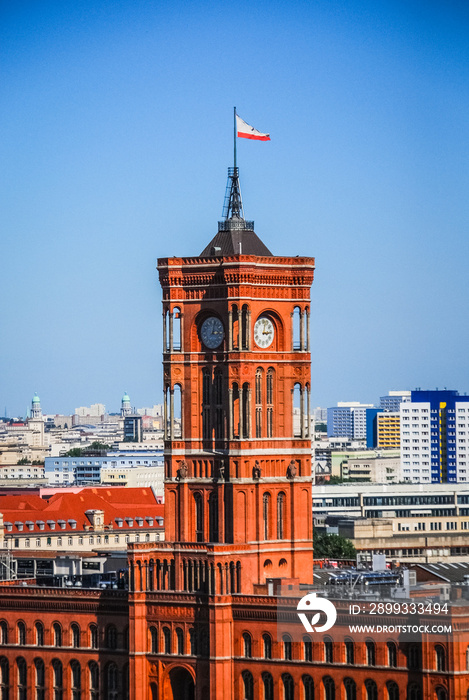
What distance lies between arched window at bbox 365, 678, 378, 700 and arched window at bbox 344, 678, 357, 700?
83cm

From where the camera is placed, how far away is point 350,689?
135500 mm

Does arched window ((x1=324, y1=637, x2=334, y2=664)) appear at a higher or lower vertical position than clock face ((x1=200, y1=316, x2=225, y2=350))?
lower

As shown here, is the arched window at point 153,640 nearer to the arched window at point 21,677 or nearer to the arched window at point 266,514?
the arched window at point 266,514

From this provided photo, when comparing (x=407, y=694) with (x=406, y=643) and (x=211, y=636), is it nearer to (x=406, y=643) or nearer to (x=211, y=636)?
(x=406, y=643)

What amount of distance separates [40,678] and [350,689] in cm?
2560

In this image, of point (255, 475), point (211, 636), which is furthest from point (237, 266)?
point (211, 636)

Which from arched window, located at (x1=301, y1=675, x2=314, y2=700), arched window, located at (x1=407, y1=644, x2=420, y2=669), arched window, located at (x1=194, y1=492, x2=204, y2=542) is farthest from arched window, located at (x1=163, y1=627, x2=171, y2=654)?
arched window, located at (x1=407, y1=644, x2=420, y2=669)

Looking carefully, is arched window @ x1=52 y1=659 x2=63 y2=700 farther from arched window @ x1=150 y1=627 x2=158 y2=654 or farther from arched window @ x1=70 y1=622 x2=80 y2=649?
arched window @ x1=150 y1=627 x2=158 y2=654

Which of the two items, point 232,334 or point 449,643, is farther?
point 232,334

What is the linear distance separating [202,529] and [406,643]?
19.3 m

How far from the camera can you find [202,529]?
481 ft

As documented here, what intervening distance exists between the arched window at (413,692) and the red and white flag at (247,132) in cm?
3918

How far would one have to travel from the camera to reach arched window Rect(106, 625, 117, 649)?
148m

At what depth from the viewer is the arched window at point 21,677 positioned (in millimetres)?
152375
